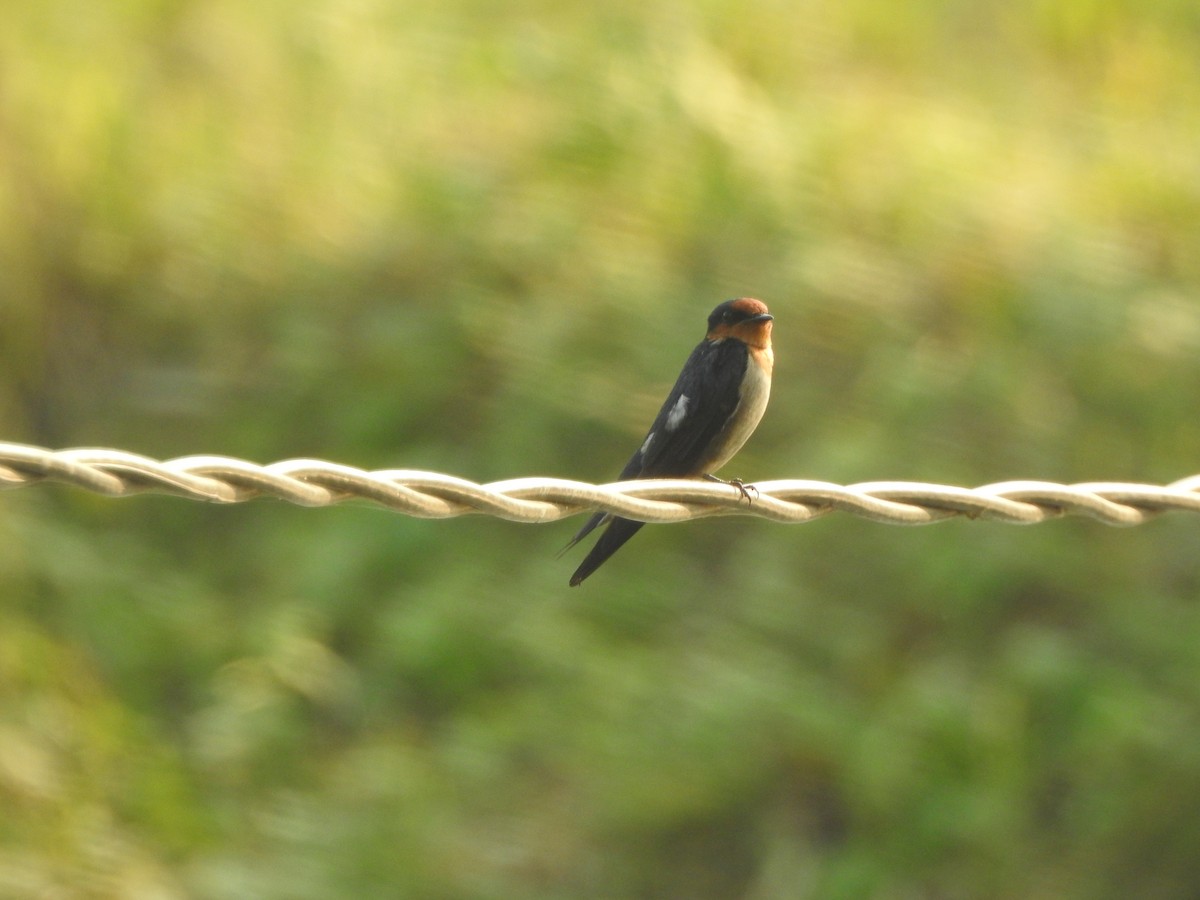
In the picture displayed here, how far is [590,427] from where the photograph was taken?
6.06 meters

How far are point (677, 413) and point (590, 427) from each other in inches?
106

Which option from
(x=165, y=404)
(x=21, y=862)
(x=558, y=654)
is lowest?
(x=21, y=862)

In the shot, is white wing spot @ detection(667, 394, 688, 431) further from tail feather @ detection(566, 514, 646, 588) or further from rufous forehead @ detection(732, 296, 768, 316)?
tail feather @ detection(566, 514, 646, 588)

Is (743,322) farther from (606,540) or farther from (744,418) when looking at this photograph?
(606,540)

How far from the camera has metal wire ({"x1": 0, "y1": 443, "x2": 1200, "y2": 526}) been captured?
152 centimetres

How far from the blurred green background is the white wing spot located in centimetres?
186

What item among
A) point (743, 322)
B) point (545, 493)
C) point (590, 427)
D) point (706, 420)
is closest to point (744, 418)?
point (706, 420)

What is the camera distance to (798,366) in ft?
19.5

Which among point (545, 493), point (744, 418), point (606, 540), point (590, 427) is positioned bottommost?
point (545, 493)

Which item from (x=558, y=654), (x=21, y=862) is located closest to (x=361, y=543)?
(x=558, y=654)

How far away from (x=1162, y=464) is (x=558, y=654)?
7.65ft

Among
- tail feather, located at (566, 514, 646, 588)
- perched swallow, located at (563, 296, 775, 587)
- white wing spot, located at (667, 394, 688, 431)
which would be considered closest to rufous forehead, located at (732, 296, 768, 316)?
perched swallow, located at (563, 296, 775, 587)

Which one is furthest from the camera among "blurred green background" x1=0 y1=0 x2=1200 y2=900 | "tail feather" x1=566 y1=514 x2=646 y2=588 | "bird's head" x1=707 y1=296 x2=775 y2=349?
"blurred green background" x1=0 y1=0 x2=1200 y2=900

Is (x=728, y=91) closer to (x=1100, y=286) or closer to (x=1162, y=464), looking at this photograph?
(x=1100, y=286)
